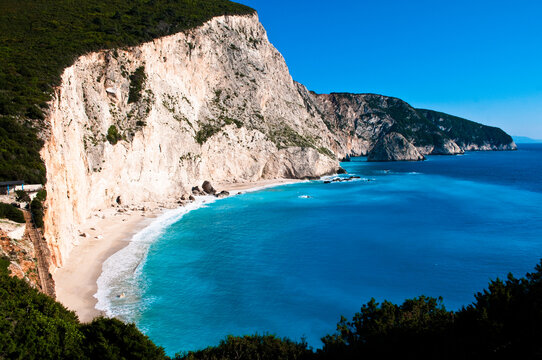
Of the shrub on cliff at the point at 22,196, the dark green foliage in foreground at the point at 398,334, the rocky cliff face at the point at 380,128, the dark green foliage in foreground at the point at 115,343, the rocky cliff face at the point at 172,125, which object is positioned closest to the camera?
the dark green foliage in foreground at the point at 115,343

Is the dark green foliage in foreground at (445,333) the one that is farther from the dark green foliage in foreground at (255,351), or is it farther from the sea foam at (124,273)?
the sea foam at (124,273)

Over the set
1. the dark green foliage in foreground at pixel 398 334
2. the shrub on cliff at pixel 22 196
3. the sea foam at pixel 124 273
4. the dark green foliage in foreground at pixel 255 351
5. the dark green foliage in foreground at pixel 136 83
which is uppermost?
the dark green foliage in foreground at pixel 136 83

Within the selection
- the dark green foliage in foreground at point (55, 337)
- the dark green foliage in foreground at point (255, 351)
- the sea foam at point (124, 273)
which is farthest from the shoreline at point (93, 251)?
the dark green foliage in foreground at point (255, 351)

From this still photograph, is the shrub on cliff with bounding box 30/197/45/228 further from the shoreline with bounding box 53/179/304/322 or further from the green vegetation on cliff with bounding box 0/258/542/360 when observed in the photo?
the green vegetation on cliff with bounding box 0/258/542/360

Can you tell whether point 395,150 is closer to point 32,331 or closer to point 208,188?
point 208,188

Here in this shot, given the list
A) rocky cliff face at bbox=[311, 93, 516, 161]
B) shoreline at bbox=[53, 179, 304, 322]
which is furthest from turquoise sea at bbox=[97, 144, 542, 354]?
rocky cliff face at bbox=[311, 93, 516, 161]

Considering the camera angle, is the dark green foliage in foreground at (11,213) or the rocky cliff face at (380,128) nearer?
the dark green foliage in foreground at (11,213)

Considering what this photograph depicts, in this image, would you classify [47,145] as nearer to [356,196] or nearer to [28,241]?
[28,241]
